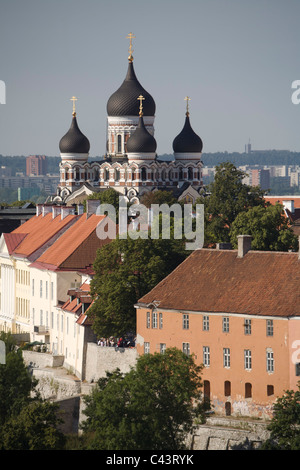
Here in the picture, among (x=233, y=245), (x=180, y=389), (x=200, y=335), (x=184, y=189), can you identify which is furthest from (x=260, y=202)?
(x=184, y=189)

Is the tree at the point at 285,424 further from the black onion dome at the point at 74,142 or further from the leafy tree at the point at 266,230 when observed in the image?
the black onion dome at the point at 74,142

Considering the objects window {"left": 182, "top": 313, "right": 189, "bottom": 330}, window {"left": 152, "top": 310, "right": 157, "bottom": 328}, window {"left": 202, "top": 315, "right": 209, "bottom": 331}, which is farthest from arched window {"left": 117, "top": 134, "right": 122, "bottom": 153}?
window {"left": 202, "top": 315, "right": 209, "bottom": 331}

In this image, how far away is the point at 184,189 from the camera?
16100 cm

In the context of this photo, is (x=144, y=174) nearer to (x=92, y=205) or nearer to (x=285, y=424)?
(x=92, y=205)

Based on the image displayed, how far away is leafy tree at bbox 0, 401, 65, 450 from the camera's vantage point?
63.5 meters

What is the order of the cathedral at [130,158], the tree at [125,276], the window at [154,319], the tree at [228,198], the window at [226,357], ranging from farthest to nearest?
the cathedral at [130,158] → the tree at [228,198] → the tree at [125,276] → the window at [154,319] → the window at [226,357]

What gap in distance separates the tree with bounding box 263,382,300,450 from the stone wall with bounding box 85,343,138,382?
990 centimetres

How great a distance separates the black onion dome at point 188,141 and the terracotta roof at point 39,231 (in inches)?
2467

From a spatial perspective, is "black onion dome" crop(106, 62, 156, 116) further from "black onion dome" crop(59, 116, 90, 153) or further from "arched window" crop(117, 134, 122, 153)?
"black onion dome" crop(59, 116, 90, 153)

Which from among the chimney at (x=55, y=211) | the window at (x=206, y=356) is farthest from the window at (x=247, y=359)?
the chimney at (x=55, y=211)

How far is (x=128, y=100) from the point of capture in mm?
164250

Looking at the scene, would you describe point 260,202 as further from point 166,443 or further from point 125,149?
point 125,149

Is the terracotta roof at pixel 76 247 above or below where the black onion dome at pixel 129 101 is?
below

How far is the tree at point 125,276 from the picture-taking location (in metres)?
75.0
